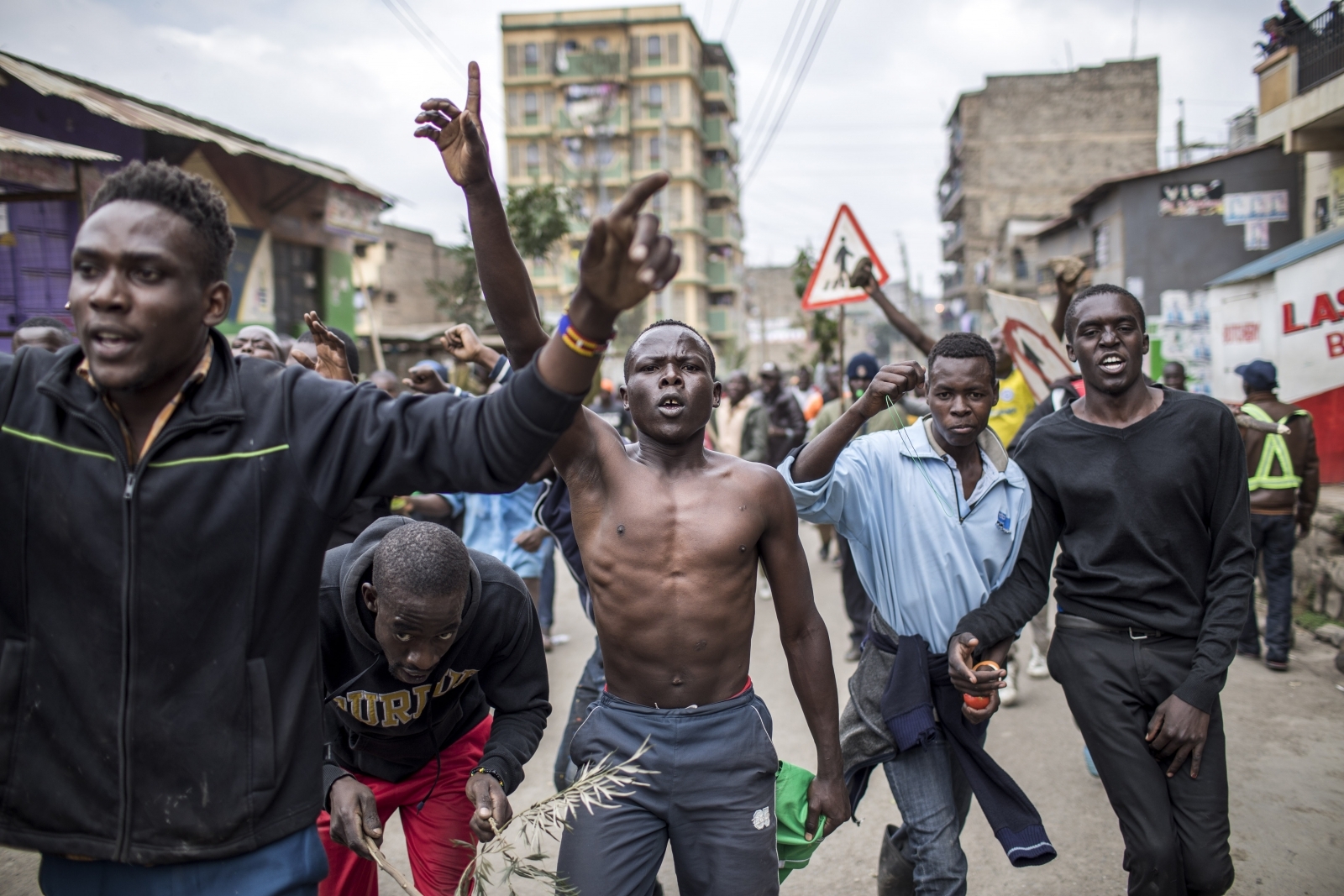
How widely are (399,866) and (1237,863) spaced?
3567mm

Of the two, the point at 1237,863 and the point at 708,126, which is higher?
the point at 708,126

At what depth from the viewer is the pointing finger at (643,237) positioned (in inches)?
58.7

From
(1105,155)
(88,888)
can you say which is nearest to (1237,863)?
(88,888)

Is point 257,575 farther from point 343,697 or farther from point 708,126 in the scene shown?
point 708,126

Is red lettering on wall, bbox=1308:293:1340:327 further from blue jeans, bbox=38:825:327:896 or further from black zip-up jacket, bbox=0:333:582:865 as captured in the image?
blue jeans, bbox=38:825:327:896

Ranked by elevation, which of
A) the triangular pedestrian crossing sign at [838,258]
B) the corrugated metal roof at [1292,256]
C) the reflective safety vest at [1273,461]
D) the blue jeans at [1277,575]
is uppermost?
the corrugated metal roof at [1292,256]

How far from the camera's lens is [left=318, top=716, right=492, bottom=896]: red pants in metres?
2.92

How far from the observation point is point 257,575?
1660 millimetres

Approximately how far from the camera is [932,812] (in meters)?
3.02

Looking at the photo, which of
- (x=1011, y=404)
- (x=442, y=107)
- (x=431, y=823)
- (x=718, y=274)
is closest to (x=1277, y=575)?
(x=1011, y=404)

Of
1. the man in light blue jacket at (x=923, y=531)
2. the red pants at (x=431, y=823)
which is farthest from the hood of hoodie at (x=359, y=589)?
the man in light blue jacket at (x=923, y=531)

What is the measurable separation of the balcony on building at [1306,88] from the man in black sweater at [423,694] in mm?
13379

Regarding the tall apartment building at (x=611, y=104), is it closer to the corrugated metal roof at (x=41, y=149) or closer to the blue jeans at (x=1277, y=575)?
the corrugated metal roof at (x=41, y=149)

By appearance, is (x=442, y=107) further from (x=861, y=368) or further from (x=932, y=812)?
(x=861, y=368)
